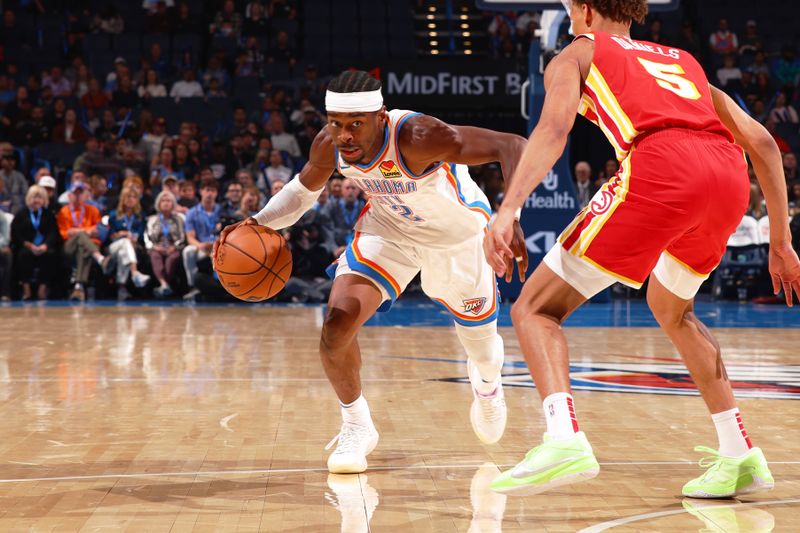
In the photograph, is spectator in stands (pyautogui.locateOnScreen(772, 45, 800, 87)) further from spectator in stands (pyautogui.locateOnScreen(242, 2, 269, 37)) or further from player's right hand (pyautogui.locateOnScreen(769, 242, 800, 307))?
player's right hand (pyautogui.locateOnScreen(769, 242, 800, 307))

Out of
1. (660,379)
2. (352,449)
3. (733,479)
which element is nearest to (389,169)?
(352,449)

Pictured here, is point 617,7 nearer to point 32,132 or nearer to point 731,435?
point 731,435

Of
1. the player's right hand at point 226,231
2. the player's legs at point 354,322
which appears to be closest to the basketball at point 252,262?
the player's right hand at point 226,231

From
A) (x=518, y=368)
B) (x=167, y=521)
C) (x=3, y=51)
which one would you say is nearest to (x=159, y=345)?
(x=518, y=368)

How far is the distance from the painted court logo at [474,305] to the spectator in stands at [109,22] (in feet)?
51.1

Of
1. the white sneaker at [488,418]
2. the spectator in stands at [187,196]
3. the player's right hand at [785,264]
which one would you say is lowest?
the spectator in stands at [187,196]

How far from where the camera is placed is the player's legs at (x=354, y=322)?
A: 435 centimetres

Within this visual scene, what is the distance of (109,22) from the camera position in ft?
62.6

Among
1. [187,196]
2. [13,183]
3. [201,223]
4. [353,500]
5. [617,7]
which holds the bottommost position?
[201,223]

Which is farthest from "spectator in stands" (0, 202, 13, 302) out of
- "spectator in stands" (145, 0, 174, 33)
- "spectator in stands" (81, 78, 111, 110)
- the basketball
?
the basketball

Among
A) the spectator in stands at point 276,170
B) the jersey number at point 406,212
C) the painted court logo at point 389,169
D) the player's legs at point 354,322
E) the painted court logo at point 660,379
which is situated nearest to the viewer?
Answer: the player's legs at point 354,322

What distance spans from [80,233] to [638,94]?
36.6ft

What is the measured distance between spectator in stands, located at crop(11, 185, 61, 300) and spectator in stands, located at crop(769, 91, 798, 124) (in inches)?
434

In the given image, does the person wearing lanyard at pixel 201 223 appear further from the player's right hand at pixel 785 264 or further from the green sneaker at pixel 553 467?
the green sneaker at pixel 553 467
